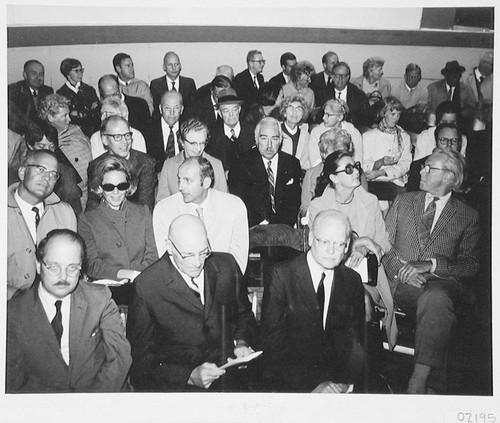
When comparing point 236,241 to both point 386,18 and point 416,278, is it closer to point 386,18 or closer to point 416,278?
point 416,278

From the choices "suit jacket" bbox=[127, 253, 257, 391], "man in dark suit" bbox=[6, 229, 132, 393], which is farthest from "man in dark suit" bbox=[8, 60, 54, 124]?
"suit jacket" bbox=[127, 253, 257, 391]

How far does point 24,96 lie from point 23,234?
1.78 ft

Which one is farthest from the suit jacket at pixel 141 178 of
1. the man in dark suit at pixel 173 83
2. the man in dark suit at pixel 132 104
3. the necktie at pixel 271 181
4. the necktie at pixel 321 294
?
the necktie at pixel 321 294

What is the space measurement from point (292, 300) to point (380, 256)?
17.7 inches

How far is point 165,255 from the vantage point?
6.61 ft

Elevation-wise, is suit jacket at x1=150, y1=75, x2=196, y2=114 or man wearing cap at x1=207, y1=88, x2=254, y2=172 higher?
suit jacket at x1=150, y1=75, x2=196, y2=114

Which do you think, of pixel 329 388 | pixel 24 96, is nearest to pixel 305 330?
pixel 329 388

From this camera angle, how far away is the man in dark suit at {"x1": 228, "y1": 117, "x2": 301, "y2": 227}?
2297 mm

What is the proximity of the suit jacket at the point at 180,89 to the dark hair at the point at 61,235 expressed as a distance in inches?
27.5

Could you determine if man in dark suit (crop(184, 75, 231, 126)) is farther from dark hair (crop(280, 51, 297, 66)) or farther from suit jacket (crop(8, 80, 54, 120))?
suit jacket (crop(8, 80, 54, 120))

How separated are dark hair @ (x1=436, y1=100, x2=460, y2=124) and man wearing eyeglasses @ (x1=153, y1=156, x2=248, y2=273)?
3.26 ft

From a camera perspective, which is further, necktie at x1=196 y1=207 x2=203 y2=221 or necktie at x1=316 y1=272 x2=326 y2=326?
necktie at x1=196 y1=207 x2=203 y2=221

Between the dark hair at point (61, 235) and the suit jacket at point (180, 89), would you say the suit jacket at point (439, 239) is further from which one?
the dark hair at point (61, 235)

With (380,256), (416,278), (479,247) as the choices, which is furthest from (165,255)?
(479,247)
